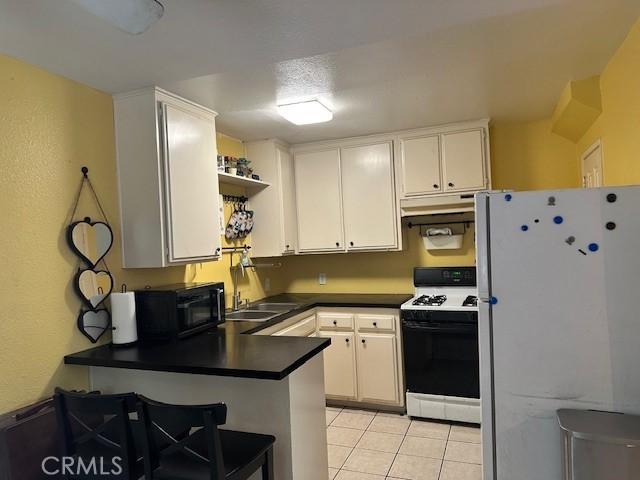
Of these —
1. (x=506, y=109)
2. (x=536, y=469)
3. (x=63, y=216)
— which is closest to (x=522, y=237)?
(x=536, y=469)

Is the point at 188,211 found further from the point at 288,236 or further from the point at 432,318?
the point at 432,318

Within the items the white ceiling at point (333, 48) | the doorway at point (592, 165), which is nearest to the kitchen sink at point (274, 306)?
the white ceiling at point (333, 48)

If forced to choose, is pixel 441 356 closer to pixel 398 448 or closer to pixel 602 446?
pixel 398 448

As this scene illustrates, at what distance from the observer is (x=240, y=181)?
3484mm

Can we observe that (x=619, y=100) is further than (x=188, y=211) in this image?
No

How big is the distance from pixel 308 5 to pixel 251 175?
6.85 feet

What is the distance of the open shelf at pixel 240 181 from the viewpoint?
3.21 m

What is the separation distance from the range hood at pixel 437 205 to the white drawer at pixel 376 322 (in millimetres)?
894

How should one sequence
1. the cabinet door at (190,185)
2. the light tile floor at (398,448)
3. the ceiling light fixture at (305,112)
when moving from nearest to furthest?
the cabinet door at (190,185)
the light tile floor at (398,448)
the ceiling light fixture at (305,112)

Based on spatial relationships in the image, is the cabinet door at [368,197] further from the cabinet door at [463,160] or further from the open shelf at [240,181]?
the open shelf at [240,181]

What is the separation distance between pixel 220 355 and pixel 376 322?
68.4 inches

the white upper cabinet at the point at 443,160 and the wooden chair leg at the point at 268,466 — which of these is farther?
the white upper cabinet at the point at 443,160

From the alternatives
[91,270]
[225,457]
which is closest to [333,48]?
[91,270]

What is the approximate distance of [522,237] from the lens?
1.88 meters
